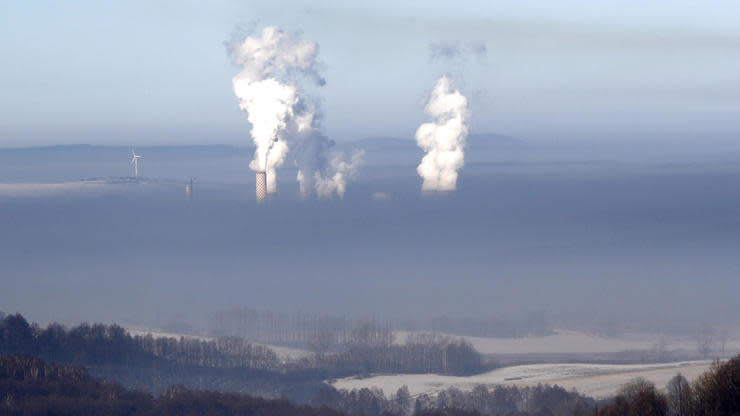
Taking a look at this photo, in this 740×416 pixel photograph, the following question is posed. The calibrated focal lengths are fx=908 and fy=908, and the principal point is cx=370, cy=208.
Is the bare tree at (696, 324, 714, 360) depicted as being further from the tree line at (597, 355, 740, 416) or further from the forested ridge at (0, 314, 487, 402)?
the tree line at (597, 355, 740, 416)

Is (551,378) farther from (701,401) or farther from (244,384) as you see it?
(701,401)

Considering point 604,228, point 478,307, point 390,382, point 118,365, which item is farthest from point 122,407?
point 604,228

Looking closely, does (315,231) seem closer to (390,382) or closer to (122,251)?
(122,251)

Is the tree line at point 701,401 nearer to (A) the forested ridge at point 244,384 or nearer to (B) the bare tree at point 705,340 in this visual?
(A) the forested ridge at point 244,384

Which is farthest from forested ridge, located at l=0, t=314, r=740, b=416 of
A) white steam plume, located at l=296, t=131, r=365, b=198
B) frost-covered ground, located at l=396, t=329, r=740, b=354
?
white steam plume, located at l=296, t=131, r=365, b=198

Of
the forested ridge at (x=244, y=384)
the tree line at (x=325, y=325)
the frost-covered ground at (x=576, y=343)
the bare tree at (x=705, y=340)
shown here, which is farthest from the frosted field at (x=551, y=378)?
the tree line at (x=325, y=325)
